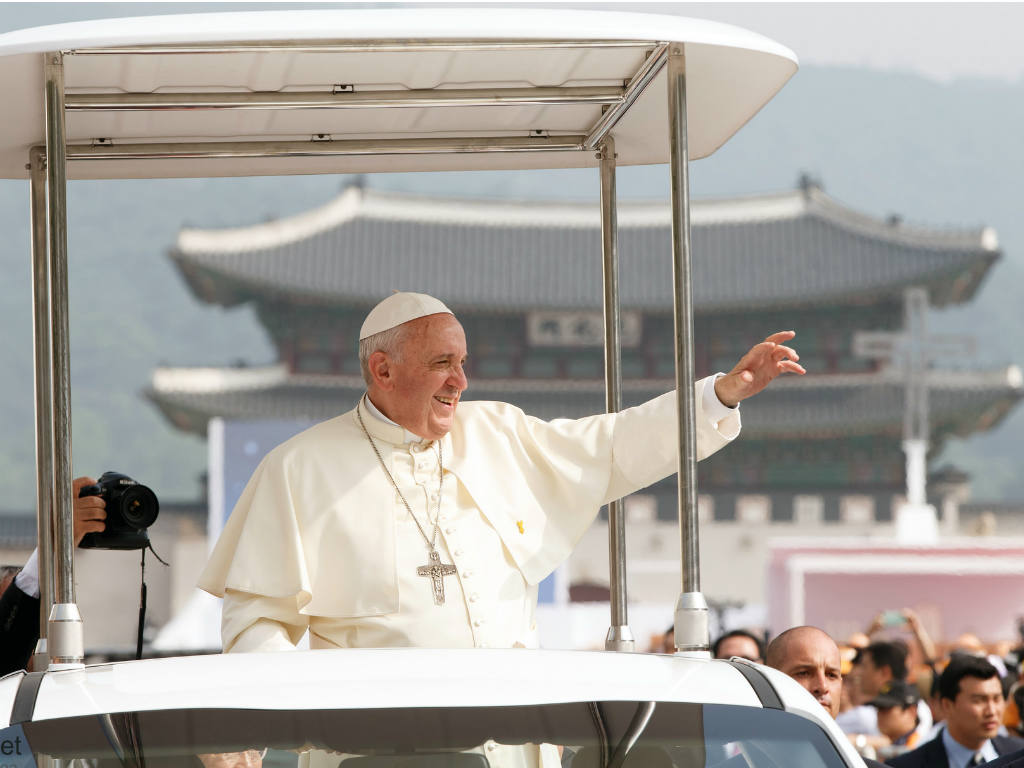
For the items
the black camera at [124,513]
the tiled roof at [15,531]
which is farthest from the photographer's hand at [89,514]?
the tiled roof at [15,531]

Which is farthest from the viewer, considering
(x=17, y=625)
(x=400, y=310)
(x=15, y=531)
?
(x=15, y=531)

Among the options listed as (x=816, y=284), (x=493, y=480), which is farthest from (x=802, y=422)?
(x=493, y=480)

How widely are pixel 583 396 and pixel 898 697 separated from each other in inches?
1082

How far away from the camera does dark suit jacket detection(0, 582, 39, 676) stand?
3414 millimetres

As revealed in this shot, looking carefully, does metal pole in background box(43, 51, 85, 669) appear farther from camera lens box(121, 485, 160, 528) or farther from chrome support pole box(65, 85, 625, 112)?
camera lens box(121, 485, 160, 528)

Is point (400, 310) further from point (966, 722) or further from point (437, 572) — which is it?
point (966, 722)

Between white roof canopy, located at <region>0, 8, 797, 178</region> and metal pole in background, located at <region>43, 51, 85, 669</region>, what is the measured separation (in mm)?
98

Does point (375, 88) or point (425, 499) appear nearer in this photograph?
point (375, 88)

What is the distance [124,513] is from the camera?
3.21 metres

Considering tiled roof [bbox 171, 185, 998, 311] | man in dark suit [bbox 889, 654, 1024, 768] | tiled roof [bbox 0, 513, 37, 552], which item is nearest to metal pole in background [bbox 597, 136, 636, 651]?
man in dark suit [bbox 889, 654, 1024, 768]

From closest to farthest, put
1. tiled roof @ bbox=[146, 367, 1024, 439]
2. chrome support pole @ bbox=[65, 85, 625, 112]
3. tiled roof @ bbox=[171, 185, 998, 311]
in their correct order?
chrome support pole @ bbox=[65, 85, 625, 112]
tiled roof @ bbox=[171, 185, 998, 311]
tiled roof @ bbox=[146, 367, 1024, 439]

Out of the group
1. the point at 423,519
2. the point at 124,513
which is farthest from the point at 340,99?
the point at 124,513

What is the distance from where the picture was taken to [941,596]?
85.8 ft

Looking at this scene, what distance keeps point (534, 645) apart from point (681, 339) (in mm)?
906
